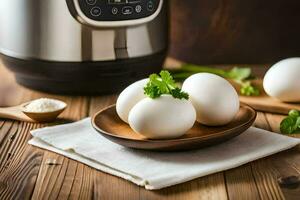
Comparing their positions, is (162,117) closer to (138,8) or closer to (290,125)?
(290,125)

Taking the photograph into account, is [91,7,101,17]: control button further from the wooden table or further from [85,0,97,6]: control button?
the wooden table

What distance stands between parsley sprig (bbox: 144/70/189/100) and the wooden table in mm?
122

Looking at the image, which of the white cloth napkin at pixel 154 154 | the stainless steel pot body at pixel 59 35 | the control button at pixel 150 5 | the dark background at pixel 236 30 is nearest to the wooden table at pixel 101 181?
the white cloth napkin at pixel 154 154

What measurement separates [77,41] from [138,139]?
0.35m

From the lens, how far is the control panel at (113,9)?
1252 mm

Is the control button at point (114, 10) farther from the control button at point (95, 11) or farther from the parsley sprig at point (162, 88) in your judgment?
the parsley sprig at point (162, 88)

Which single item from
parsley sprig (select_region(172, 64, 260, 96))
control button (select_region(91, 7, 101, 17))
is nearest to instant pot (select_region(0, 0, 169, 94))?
control button (select_region(91, 7, 101, 17))

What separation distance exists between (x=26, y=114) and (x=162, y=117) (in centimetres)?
32

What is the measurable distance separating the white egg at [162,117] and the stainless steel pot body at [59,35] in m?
0.32

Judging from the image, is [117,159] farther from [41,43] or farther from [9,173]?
[41,43]

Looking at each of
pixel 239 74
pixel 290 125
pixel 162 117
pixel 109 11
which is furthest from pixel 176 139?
pixel 239 74

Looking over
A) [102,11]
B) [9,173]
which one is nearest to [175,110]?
[9,173]

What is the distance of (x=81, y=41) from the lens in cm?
128

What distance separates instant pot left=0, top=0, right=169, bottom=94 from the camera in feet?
4.14
